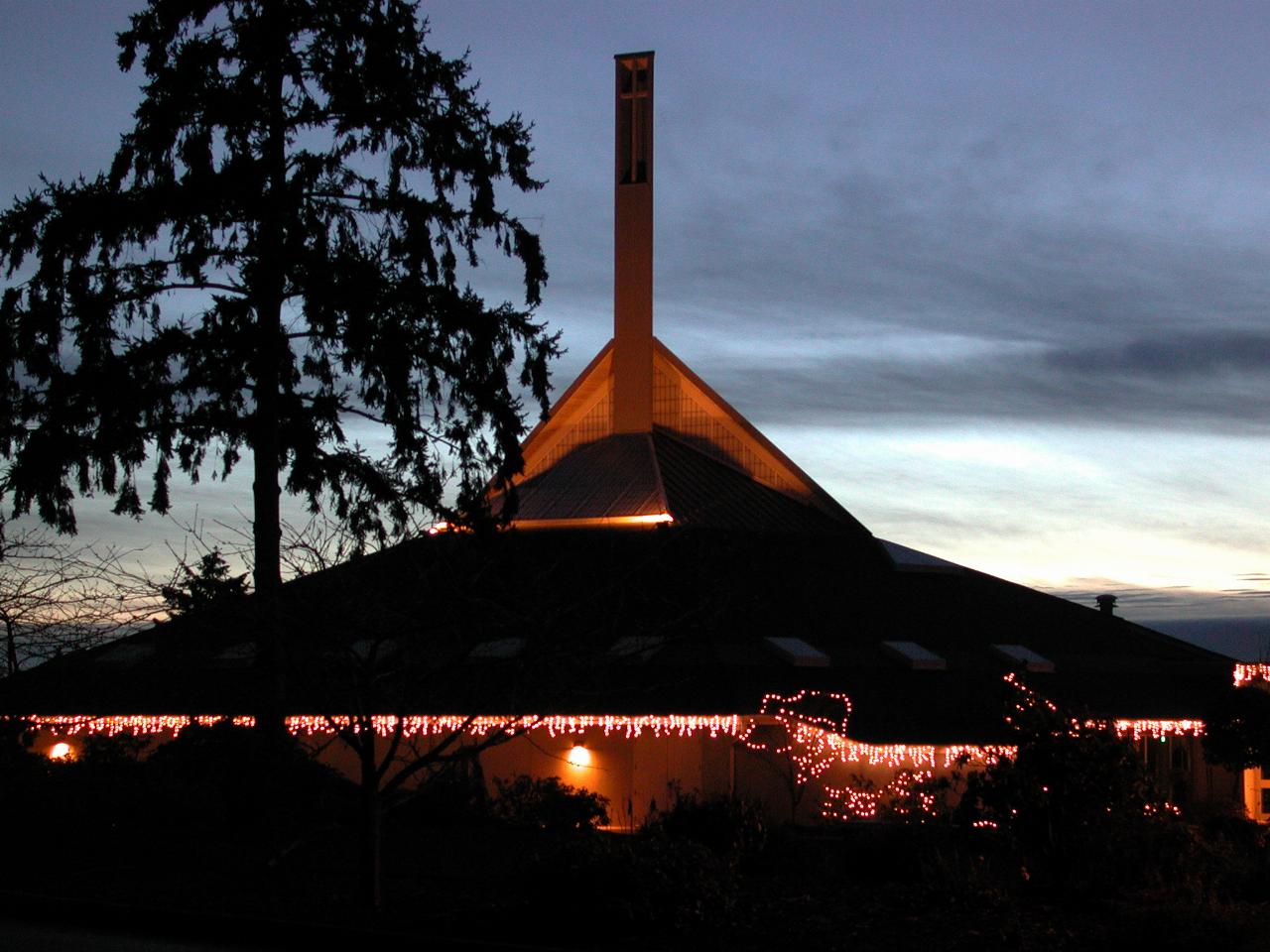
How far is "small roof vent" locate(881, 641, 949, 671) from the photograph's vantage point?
3073cm

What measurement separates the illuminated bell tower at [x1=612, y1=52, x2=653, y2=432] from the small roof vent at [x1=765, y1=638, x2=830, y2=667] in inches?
429

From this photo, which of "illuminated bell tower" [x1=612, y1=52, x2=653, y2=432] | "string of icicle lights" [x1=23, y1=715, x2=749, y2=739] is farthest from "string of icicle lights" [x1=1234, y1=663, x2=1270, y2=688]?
"illuminated bell tower" [x1=612, y1=52, x2=653, y2=432]

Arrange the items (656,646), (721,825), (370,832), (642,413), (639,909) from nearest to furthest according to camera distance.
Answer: (639,909)
(370,832)
(656,646)
(721,825)
(642,413)

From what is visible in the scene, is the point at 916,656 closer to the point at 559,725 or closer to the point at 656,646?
the point at 559,725

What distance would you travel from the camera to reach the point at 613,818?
28141 mm

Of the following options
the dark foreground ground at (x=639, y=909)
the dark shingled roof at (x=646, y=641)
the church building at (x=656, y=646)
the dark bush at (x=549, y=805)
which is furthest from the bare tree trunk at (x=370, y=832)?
the dark bush at (x=549, y=805)

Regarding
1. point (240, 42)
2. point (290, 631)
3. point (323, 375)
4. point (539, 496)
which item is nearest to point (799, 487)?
point (539, 496)

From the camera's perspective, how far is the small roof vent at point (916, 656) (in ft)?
101

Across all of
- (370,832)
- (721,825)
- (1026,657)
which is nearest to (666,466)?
(1026,657)

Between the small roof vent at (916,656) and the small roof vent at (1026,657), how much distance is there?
1.55 m

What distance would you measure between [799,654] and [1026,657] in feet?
19.6

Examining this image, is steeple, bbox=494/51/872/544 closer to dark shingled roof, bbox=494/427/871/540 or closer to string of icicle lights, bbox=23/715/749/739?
dark shingled roof, bbox=494/427/871/540

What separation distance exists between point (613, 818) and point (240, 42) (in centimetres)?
1474

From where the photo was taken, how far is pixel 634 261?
4038cm
